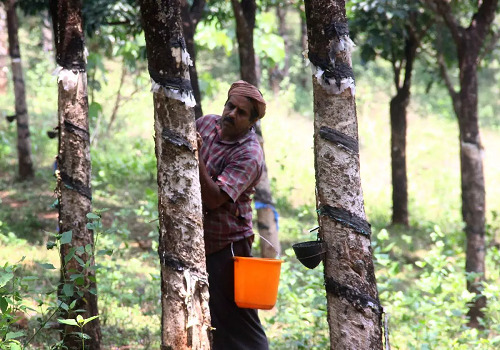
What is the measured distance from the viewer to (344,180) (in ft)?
9.91

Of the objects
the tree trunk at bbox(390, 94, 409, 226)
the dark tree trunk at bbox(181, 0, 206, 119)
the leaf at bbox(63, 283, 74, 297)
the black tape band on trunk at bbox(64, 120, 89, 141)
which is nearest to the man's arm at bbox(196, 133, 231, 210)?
the leaf at bbox(63, 283, 74, 297)

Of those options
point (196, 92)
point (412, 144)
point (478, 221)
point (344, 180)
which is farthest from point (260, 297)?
point (412, 144)

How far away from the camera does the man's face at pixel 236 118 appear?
3803 millimetres

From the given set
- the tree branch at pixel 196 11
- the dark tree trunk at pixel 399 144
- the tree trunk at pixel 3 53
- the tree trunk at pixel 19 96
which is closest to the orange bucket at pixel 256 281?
the tree branch at pixel 196 11

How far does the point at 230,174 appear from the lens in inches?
144

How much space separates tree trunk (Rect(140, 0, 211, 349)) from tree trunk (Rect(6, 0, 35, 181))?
6.82 meters

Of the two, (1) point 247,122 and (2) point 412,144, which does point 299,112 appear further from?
(1) point 247,122

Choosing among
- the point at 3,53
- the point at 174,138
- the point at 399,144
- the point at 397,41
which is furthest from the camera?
the point at 3,53

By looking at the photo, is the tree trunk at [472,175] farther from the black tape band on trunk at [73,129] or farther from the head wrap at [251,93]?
the black tape band on trunk at [73,129]

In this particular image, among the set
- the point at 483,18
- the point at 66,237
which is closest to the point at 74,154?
the point at 66,237

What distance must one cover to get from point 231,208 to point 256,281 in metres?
0.44

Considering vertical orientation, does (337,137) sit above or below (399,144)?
below

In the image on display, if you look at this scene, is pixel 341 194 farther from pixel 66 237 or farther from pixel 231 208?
pixel 66 237

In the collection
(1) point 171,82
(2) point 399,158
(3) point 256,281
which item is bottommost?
(3) point 256,281
